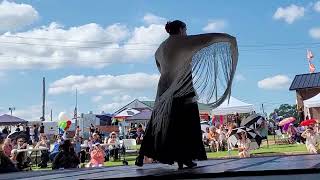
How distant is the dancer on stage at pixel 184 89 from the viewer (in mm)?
5047

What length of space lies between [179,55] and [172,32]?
12.6 inches

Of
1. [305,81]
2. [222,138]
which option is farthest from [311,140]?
[305,81]

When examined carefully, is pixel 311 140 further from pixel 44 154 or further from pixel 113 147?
pixel 44 154

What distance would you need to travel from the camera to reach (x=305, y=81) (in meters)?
45.7

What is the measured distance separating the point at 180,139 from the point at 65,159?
6.22 metres

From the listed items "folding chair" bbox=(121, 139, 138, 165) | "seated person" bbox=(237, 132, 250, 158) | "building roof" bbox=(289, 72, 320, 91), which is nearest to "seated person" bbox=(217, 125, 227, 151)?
"folding chair" bbox=(121, 139, 138, 165)

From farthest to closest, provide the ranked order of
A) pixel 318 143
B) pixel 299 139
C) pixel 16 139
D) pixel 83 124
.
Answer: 1. pixel 83 124
2. pixel 299 139
3. pixel 16 139
4. pixel 318 143

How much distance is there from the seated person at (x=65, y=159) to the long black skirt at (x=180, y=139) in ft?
19.2

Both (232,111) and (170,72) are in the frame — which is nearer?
(170,72)

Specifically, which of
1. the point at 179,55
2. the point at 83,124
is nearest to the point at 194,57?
the point at 179,55

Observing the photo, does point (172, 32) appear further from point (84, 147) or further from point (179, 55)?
point (84, 147)

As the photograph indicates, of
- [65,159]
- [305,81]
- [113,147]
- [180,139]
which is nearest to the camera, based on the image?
[180,139]

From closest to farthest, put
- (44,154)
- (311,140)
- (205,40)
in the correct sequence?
(205,40), (311,140), (44,154)

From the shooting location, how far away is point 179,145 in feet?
16.8
